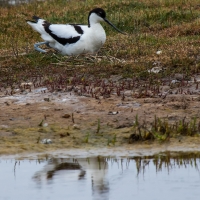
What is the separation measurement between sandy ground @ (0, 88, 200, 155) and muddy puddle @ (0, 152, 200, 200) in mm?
360

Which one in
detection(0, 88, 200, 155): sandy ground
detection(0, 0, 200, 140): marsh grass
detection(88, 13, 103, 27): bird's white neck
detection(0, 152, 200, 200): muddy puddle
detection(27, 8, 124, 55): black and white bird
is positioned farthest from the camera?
detection(88, 13, 103, 27): bird's white neck

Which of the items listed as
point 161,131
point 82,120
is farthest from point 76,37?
point 161,131

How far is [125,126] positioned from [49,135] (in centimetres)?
88

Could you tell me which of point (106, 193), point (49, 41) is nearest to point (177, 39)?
point (49, 41)

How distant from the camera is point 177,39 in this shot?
12.6 meters

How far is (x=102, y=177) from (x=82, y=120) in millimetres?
2098

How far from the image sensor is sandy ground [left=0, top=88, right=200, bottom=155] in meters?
7.43

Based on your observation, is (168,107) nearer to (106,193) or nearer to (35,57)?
(106,193)

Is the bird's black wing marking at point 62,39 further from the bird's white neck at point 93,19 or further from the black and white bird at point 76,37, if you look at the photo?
the bird's white neck at point 93,19

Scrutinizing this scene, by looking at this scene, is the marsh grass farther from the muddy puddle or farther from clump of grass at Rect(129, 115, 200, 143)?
the muddy puddle

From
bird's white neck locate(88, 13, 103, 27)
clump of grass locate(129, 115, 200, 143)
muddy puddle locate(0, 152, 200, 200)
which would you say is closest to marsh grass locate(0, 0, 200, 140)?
clump of grass locate(129, 115, 200, 143)

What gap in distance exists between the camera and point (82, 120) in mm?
8297

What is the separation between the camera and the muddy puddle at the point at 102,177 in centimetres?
572

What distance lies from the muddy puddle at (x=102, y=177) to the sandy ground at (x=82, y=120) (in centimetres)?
36
